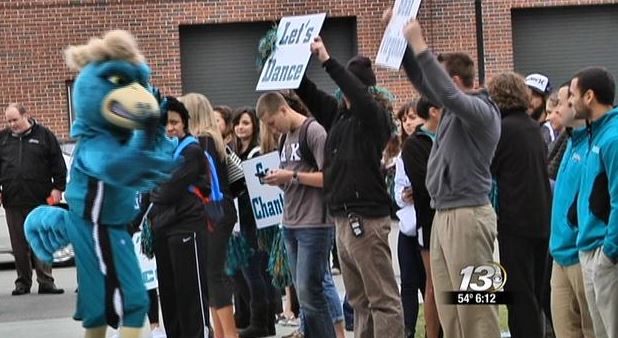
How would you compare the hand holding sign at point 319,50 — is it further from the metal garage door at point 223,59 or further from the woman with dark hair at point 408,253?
the metal garage door at point 223,59

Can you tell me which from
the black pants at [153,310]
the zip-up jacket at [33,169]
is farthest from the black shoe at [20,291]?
the black pants at [153,310]

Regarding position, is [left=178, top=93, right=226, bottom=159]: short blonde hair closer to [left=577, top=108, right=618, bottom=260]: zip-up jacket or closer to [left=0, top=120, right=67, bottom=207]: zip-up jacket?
[left=577, top=108, right=618, bottom=260]: zip-up jacket

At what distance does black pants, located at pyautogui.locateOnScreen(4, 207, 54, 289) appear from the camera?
1366 cm

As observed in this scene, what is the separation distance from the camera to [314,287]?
8258 mm

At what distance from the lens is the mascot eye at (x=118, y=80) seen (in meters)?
6.39

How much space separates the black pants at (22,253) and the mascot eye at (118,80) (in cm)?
751

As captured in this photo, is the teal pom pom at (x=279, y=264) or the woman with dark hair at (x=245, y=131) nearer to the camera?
the teal pom pom at (x=279, y=264)

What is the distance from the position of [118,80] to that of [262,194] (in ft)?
11.3

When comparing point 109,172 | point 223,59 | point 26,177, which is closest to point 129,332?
point 109,172

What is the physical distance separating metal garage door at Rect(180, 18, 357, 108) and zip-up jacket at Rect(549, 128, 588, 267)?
1728 centimetres

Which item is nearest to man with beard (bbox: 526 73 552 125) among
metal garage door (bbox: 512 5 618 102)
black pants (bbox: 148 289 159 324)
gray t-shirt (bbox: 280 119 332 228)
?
gray t-shirt (bbox: 280 119 332 228)

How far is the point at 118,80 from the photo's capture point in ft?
21.0

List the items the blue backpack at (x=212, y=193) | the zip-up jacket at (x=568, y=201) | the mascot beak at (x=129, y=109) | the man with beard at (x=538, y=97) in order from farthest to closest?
the man with beard at (x=538, y=97), the blue backpack at (x=212, y=193), the zip-up jacket at (x=568, y=201), the mascot beak at (x=129, y=109)

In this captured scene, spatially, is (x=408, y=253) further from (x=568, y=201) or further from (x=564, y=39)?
(x=564, y=39)
